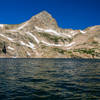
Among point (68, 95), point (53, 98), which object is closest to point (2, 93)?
point (53, 98)

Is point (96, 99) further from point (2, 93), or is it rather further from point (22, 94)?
point (2, 93)

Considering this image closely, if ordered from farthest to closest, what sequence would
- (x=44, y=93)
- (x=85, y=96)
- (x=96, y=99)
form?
(x=44, y=93) < (x=85, y=96) < (x=96, y=99)

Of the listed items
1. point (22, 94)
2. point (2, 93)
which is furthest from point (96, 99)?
point (2, 93)

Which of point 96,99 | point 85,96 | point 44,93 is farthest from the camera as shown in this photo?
point 44,93

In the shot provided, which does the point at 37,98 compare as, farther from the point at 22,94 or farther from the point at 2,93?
the point at 2,93

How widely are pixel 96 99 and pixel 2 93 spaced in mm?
12285

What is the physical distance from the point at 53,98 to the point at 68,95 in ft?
8.30

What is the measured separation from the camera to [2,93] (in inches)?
856

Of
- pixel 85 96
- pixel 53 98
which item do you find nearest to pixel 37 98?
pixel 53 98

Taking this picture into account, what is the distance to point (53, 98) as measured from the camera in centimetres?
1994

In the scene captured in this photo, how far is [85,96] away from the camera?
20.8m

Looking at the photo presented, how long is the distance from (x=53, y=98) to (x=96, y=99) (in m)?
5.23

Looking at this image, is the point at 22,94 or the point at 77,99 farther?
the point at 22,94

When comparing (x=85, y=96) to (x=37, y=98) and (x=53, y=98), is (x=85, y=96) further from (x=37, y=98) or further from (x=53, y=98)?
(x=37, y=98)
